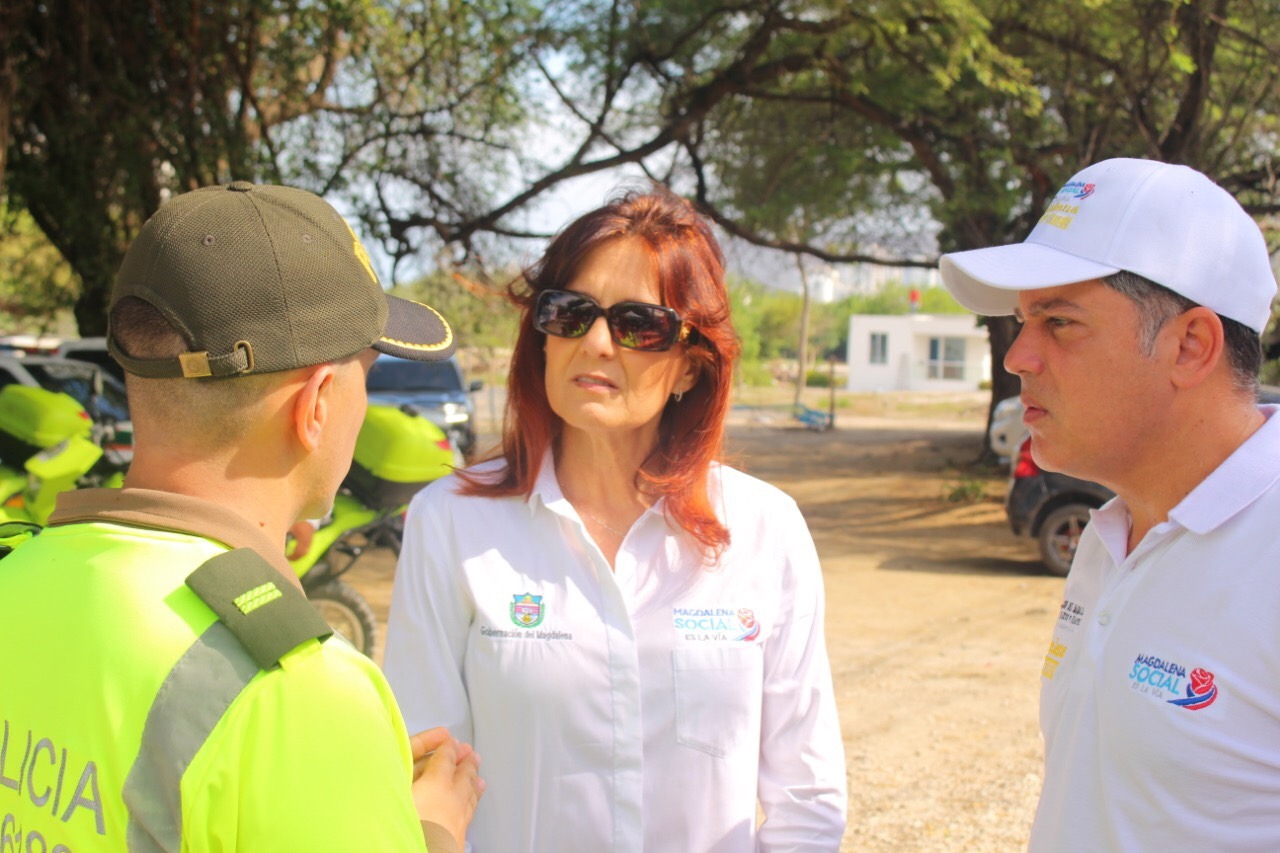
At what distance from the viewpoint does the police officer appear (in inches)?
45.8

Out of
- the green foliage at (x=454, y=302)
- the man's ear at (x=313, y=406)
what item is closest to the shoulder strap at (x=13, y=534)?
the man's ear at (x=313, y=406)

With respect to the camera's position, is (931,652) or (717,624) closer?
(717,624)

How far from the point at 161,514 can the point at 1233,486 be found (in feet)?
5.09

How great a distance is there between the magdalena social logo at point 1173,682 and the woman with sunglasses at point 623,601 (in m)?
0.68

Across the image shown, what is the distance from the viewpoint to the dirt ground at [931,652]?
4570mm

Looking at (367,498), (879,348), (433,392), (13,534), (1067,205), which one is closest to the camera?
(13,534)

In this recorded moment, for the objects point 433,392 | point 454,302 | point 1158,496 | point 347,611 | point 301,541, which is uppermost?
point 1158,496

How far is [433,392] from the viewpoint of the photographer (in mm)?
16062

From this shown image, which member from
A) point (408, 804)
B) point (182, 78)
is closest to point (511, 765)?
point (408, 804)

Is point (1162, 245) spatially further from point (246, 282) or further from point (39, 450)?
point (39, 450)

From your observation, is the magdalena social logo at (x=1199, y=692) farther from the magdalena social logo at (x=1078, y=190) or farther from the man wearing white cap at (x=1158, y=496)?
the magdalena social logo at (x=1078, y=190)

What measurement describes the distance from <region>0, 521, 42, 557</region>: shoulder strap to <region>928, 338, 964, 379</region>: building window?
188 ft

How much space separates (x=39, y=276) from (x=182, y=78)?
28.7ft

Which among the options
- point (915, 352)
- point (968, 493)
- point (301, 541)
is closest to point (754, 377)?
point (915, 352)
